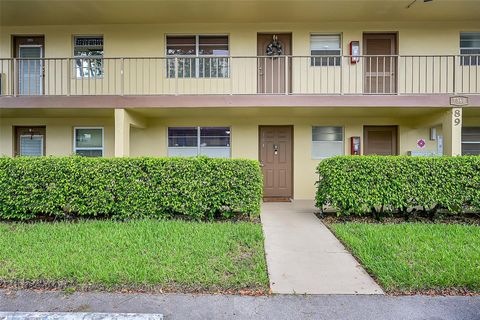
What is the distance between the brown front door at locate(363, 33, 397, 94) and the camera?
31.5 feet

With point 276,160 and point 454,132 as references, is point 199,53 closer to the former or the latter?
point 276,160

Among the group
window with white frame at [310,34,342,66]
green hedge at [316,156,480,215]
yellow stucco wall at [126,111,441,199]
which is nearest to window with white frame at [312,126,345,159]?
yellow stucco wall at [126,111,441,199]

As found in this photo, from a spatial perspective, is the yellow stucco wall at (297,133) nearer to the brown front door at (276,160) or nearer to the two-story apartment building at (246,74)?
the two-story apartment building at (246,74)

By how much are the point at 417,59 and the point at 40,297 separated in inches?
440

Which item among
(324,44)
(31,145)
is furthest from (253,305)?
(31,145)

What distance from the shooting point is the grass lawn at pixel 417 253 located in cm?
379

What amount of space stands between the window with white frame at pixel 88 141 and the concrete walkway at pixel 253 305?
22.7 ft

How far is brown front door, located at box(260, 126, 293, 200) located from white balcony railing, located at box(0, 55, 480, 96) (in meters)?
1.36

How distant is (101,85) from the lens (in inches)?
381

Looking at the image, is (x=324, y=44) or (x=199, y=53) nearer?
(x=324, y=44)

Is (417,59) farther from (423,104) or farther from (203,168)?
(203,168)

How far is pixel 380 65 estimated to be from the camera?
9781 mm

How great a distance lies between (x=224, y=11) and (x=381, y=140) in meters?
6.56

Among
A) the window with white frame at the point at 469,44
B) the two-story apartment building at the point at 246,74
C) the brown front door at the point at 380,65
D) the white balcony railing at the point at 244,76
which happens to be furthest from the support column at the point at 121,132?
the window with white frame at the point at 469,44
